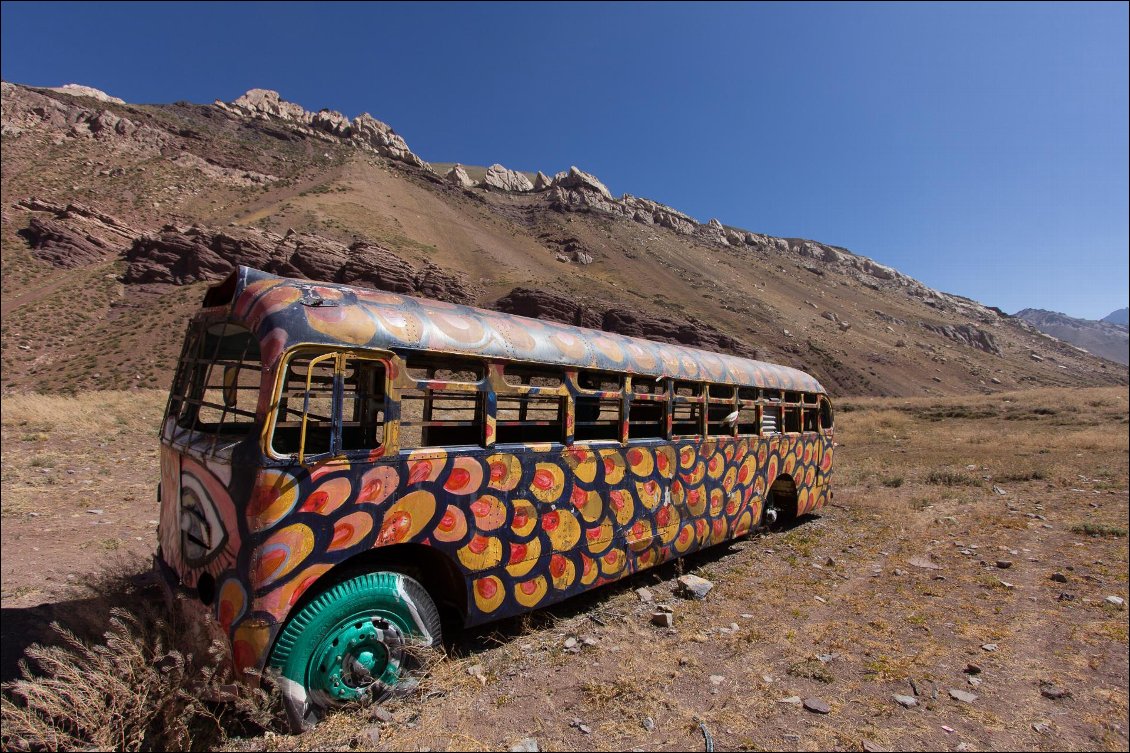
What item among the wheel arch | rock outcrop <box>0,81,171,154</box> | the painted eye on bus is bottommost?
the wheel arch

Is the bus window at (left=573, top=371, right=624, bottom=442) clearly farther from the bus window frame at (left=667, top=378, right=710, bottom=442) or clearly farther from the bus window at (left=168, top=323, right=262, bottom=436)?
the bus window at (left=168, top=323, right=262, bottom=436)

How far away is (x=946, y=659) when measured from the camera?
439 cm

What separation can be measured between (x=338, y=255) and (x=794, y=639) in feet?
160

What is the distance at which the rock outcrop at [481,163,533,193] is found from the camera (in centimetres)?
10762

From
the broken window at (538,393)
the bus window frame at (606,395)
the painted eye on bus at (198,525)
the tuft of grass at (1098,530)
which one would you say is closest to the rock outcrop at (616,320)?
the tuft of grass at (1098,530)

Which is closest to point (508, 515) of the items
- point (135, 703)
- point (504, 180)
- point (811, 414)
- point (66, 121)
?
point (135, 703)

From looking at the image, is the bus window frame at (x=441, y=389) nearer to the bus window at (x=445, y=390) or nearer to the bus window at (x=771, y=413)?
the bus window at (x=445, y=390)

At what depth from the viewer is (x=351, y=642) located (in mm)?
3330

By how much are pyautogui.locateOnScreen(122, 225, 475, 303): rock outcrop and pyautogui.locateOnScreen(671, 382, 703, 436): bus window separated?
39.4 metres

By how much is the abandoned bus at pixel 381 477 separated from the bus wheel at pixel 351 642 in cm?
1

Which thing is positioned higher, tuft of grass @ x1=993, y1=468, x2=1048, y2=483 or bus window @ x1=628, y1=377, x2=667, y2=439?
bus window @ x1=628, y1=377, x2=667, y2=439

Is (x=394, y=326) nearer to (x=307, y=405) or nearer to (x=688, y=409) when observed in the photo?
(x=307, y=405)

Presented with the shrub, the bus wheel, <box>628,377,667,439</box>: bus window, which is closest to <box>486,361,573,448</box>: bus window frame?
<box>628,377,667,439</box>: bus window

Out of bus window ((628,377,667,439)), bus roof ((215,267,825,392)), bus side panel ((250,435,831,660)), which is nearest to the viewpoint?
bus side panel ((250,435,831,660))
